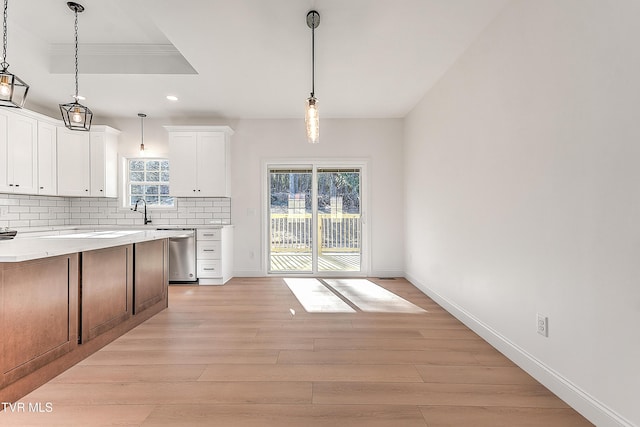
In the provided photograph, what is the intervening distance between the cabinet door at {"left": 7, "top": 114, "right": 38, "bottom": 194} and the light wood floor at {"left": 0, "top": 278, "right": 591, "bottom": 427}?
3000mm

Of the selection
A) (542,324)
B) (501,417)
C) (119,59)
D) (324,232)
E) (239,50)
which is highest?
(119,59)

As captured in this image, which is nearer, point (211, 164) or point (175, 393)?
point (175, 393)

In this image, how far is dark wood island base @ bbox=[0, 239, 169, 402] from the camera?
166cm

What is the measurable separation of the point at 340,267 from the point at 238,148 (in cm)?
265

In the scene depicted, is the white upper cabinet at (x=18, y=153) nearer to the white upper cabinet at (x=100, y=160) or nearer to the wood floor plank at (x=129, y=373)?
the white upper cabinet at (x=100, y=160)

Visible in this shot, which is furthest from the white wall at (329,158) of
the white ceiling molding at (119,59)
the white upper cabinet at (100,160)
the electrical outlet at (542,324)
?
the electrical outlet at (542,324)

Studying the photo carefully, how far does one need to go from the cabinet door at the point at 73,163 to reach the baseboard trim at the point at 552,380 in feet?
18.2

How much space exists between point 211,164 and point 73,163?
2.07m

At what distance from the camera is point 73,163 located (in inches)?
181

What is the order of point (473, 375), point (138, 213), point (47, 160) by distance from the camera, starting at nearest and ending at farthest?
point (473, 375), point (47, 160), point (138, 213)

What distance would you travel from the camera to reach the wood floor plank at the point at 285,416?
1531 mm

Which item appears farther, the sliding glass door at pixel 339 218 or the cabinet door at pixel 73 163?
the sliding glass door at pixel 339 218

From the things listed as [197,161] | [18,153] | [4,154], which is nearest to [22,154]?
[18,153]

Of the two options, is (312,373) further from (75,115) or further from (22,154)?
(22,154)
